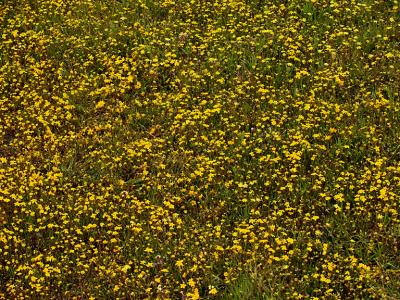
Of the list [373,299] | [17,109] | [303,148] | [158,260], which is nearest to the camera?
[373,299]

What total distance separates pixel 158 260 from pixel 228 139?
1.96 meters

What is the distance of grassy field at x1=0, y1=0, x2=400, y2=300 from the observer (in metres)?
5.84

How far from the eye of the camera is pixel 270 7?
8992 millimetres

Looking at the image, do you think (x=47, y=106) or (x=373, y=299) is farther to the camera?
(x=47, y=106)

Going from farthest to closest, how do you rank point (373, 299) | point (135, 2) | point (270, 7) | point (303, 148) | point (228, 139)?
point (135, 2), point (270, 7), point (228, 139), point (303, 148), point (373, 299)

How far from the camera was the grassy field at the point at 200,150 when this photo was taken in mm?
5840

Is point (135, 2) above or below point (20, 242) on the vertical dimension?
above

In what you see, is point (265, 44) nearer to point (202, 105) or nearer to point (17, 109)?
point (202, 105)

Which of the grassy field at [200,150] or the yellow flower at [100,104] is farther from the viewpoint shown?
the yellow flower at [100,104]

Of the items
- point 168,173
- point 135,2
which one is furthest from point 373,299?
point 135,2

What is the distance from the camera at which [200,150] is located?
23.6ft

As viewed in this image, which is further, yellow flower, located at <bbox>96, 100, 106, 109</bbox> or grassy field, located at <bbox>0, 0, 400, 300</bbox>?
yellow flower, located at <bbox>96, 100, 106, 109</bbox>

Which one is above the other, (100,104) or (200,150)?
(100,104)

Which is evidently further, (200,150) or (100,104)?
(100,104)
